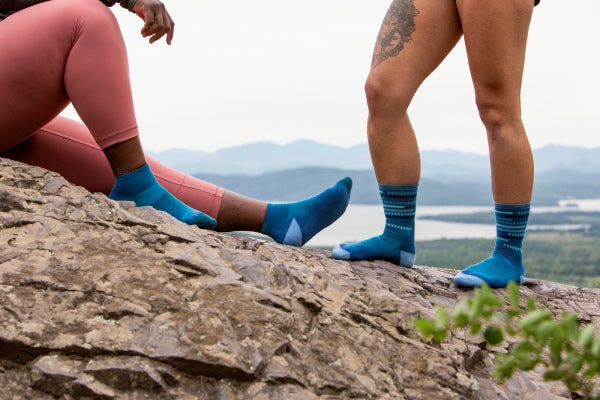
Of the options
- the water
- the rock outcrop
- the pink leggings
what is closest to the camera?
the rock outcrop

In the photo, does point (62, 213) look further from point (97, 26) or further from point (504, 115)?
point (504, 115)

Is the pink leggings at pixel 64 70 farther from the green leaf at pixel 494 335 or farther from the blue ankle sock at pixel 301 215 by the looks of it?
the green leaf at pixel 494 335

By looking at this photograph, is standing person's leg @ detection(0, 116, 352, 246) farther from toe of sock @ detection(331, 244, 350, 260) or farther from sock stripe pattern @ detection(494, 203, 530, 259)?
sock stripe pattern @ detection(494, 203, 530, 259)

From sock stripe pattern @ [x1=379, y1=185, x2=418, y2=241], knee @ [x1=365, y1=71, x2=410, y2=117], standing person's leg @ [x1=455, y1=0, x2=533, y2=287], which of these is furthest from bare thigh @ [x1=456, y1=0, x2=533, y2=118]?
sock stripe pattern @ [x1=379, y1=185, x2=418, y2=241]

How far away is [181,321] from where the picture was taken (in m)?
1.69

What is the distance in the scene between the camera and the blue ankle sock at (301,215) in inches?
101

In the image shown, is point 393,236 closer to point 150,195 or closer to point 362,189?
point 150,195

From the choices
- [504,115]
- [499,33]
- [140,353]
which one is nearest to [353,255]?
[504,115]

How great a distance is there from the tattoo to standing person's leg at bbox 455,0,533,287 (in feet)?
0.66

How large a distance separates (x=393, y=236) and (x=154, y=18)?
124 cm

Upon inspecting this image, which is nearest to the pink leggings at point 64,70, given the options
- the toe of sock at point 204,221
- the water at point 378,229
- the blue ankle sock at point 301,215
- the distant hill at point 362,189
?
the toe of sock at point 204,221

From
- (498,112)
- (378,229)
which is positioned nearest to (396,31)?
(498,112)

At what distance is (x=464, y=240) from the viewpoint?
2427 inches

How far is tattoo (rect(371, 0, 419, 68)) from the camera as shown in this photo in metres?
2.46
